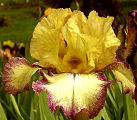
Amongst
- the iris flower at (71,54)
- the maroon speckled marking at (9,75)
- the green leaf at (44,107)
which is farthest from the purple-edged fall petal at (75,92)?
the green leaf at (44,107)

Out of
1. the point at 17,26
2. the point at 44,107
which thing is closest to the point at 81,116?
the point at 44,107

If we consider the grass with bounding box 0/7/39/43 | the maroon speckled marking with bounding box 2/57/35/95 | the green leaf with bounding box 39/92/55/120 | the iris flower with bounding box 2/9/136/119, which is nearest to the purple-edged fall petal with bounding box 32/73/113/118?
the iris flower with bounding box 2/9/136/119

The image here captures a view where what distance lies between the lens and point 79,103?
71 cm

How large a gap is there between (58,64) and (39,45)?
72mm

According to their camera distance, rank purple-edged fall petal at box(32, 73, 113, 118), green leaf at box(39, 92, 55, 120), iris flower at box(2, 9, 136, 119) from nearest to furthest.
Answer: purple-edged fall petal at box(32, 73, 113, 118)
iris flower at box(2, 9, 136, 119)
green leaf at box(39, 92, 55, 120)

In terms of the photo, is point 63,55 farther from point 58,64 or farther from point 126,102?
point 126,102

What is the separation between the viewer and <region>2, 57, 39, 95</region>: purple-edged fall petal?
84 cm

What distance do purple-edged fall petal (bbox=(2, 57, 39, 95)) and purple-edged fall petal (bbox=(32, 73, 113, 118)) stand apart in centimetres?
8

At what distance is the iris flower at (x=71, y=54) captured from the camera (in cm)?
81

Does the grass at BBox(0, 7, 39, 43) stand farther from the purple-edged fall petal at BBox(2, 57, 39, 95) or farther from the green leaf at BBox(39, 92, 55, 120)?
the purple-edged fall petal at BBox(2, 57, 39, 95)

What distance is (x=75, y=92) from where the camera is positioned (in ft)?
2.39

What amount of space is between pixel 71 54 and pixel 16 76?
0.50ft

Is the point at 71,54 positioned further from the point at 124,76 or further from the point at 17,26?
the point at 17,26

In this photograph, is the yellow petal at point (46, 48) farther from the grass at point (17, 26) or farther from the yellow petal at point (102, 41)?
the grass at point (17, 26)
